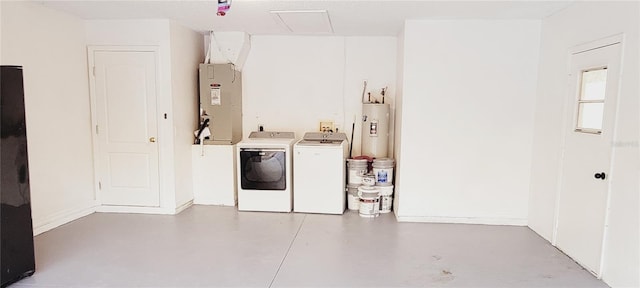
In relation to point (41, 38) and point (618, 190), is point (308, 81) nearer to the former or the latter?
point (41, 38)

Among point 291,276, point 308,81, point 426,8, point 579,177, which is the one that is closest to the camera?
point 291,276

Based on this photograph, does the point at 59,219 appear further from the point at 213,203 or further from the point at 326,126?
the point at 326,126

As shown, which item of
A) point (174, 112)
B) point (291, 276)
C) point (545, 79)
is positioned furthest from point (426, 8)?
point (174, 112)

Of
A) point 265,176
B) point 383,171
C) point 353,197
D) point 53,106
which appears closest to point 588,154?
point 383,171

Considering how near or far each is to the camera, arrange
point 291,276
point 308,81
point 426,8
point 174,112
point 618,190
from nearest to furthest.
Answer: point 618,190, point 291,276, point 426,8, point 174,112, point 308,81

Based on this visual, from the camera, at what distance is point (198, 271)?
10.5ft

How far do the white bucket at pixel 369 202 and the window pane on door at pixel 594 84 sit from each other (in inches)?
94.3

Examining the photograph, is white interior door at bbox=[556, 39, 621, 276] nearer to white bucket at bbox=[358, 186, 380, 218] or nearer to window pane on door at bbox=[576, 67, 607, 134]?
window pane on door at bbox=[576, 67, 607, 134]

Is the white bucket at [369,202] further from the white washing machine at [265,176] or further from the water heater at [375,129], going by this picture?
the white washing machine at [265,176]

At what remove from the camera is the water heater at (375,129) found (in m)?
5.17

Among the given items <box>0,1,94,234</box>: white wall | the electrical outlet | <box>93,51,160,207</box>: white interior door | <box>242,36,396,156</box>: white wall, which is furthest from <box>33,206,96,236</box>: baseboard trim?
the electrical outlet

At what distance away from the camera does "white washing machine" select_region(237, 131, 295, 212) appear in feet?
16.0

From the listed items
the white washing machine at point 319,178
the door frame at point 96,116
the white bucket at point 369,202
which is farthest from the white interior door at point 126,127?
the white bucket at point 369,202

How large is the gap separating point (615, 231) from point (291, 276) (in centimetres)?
251
